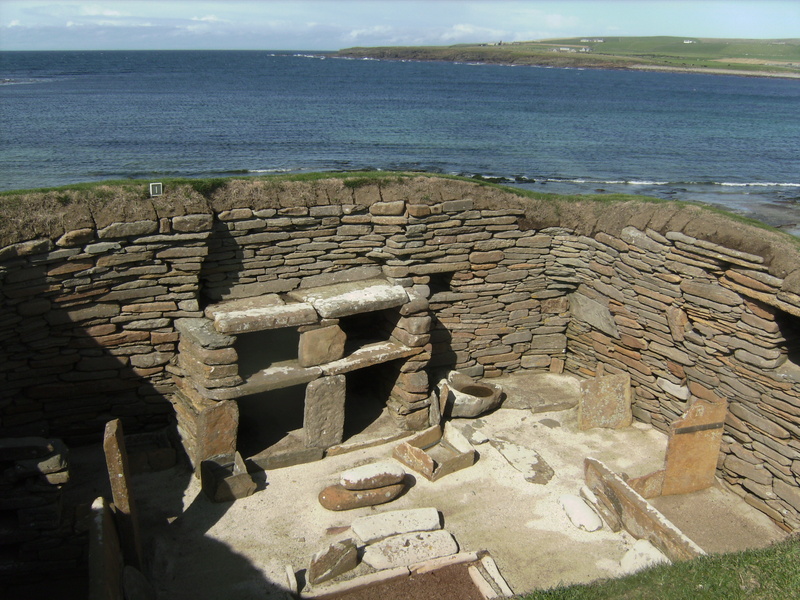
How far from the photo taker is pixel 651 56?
132 m

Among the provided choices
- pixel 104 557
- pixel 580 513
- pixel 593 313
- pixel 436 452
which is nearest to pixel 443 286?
pixel 593 313

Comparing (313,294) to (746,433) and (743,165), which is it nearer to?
(746,433)

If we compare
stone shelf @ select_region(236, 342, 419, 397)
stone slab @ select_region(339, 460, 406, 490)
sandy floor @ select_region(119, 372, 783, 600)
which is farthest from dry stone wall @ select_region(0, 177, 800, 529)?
stone slab @ select_region(339, 460, 406, 490)

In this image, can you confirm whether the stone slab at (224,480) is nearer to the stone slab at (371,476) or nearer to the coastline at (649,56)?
the stone slab at (371,476)

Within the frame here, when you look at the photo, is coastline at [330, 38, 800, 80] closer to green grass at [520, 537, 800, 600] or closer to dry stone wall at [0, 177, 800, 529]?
dry stone wall at [0, 177, 800, 529]

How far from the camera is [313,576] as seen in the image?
540cm

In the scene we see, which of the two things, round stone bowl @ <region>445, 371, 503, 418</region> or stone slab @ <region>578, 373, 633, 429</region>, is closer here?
stone slab @ <region>578, 373, 633, 429</region>

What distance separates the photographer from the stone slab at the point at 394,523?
580 centimetres

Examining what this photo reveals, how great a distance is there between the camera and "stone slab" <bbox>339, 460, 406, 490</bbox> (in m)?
6.33

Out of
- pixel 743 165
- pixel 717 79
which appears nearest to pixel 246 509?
pixel 743 165

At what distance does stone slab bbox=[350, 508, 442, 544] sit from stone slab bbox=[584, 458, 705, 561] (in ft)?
Result: 5.49

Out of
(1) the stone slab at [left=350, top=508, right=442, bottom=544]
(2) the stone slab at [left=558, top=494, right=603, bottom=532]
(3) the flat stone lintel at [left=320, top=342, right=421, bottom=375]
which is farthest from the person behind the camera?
(3) the flat stone lintel at [left=320, top=342, right=421, bottom=375]

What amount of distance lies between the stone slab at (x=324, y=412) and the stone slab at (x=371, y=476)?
28.3 inches

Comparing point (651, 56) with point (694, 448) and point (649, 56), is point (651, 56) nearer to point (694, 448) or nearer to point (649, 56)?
point (649, 56)
